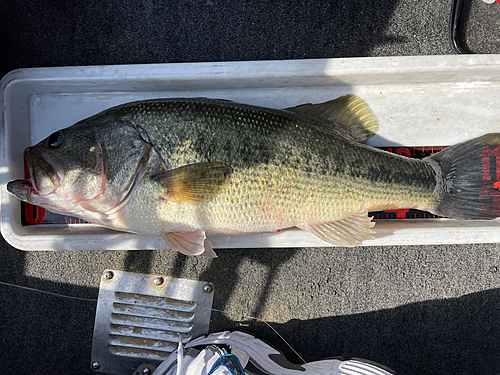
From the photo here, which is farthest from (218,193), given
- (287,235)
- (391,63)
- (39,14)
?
(39,14)

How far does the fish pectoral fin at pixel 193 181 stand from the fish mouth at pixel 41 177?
1.25 feet

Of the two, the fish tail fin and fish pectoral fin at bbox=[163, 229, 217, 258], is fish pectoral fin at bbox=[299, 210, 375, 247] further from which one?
fish pectoral fin at bbox=[163, 229, 217, 258]

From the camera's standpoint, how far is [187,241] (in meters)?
1.40

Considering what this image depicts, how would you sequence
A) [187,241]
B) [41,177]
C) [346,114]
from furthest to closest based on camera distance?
[346,114], [187,241], [41,177]

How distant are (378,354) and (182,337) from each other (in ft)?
3.62

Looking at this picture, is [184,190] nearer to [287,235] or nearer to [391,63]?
[287,235]

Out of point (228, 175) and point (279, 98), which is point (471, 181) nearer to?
point (279, 98)

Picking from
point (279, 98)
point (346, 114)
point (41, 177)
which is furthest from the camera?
point (279, 98)

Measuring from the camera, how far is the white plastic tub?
5.30 ft

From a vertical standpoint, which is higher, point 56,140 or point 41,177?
point 56,140

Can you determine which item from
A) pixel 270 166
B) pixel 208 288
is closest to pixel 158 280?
pixel 208 288

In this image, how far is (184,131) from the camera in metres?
1.31

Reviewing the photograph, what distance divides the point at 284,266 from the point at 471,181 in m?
1.00

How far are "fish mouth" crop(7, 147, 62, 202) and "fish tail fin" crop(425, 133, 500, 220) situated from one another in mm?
1616
